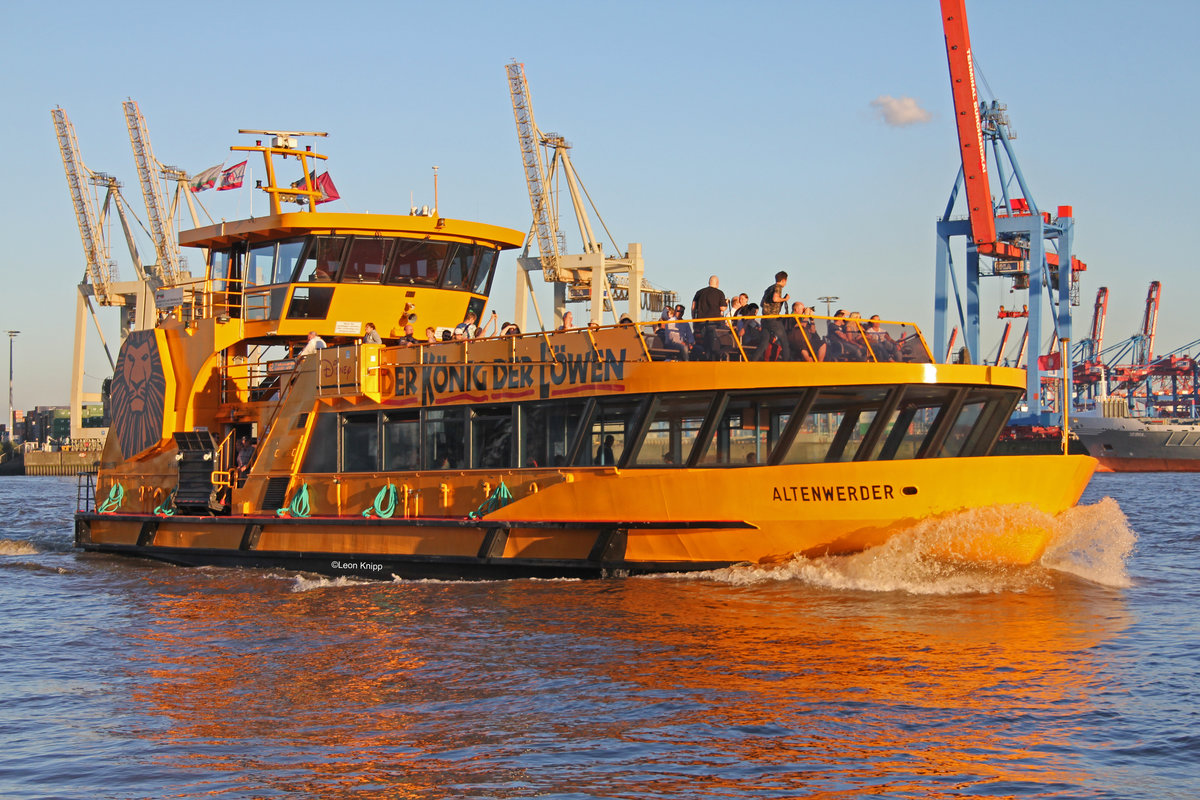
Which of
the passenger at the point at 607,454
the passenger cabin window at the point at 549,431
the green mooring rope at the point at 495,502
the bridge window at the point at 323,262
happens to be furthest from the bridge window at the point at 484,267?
the passenger at the point at 607,454

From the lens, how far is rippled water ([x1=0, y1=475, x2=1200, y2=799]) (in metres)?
7.34

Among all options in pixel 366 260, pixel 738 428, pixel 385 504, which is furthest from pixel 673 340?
pixel 366 260

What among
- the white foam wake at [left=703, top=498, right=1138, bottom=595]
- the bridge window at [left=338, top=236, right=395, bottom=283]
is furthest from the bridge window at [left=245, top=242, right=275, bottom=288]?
the white foam wake at [left=703, top=498, right=1138, bottom=595]

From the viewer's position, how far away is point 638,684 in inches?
373

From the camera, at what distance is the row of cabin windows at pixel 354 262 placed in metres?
18.2

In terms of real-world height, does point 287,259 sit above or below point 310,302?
above

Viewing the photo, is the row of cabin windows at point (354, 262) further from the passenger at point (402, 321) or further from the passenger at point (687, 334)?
the passenger at point (687, 334)

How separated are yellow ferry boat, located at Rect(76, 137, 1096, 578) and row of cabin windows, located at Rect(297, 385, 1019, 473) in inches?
1.0

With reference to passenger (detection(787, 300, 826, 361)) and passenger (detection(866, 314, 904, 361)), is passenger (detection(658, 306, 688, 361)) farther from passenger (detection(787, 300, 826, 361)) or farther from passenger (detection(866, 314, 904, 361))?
passenger (detection(866, 314, 904, 361))

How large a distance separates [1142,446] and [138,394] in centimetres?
6221

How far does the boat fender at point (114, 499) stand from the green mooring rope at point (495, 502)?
8.03 m

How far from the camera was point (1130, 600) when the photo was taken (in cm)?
1361

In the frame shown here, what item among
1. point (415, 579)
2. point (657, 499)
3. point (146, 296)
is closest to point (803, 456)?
point (657, 499)

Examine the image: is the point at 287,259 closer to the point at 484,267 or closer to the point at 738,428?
the point at 484,267
